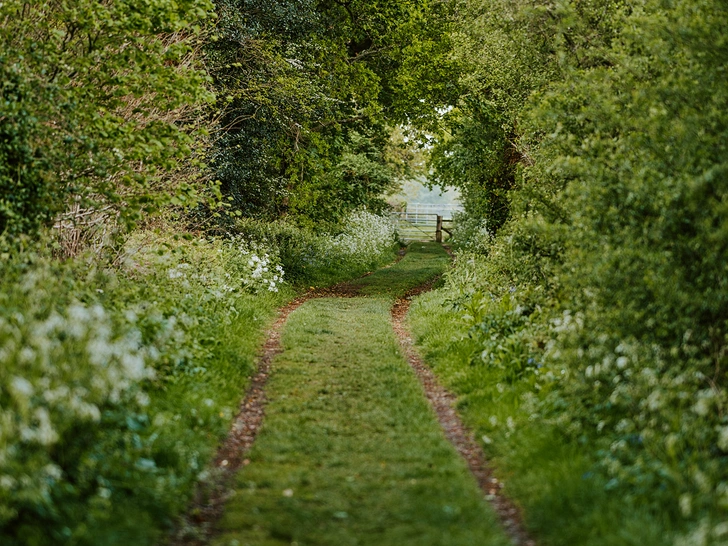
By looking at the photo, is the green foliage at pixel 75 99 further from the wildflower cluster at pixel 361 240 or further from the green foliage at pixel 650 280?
the wildflower cluster at pixel 361 240

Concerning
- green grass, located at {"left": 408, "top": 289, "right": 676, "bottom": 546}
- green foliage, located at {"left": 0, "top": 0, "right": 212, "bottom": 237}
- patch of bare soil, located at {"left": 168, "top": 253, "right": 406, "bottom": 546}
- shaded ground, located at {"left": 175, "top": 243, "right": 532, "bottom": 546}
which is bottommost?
patch of bare soil, located at {"left": 168, "top": 253, "right": 406, "bottom": 546}

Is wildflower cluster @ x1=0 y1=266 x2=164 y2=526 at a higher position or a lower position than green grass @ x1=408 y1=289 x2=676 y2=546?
higher

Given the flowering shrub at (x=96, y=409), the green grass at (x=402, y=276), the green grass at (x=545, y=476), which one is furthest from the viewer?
the green grass at (x=402, y=276)

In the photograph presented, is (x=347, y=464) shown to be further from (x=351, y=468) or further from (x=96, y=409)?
(x=96, y=409)

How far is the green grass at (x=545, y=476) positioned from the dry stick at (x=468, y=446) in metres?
0.09

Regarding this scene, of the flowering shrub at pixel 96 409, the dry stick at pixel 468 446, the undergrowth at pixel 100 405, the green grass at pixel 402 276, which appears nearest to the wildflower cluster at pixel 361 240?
the green grass at pixel 402 276

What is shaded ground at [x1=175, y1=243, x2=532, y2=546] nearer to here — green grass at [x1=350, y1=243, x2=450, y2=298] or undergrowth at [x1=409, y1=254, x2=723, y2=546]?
undergrowth at [x1=409, y1=254, x2=723, y2=546]

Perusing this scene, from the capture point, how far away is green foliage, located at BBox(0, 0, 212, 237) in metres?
8.51

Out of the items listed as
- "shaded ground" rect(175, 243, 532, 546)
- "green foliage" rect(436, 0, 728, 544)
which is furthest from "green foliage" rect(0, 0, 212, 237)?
"green foliage" rect(436, 0, 728, 544)

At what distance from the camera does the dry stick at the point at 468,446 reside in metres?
5.70

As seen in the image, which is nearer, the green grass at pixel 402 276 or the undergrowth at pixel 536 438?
the undergrowth at pixel 536 438

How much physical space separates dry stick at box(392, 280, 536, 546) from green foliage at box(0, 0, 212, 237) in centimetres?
431

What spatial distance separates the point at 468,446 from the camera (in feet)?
24.7

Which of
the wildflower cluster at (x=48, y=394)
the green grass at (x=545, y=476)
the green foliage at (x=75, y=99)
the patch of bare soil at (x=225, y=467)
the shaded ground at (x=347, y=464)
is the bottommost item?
the patch of bare soil at (x=225, y=467)
